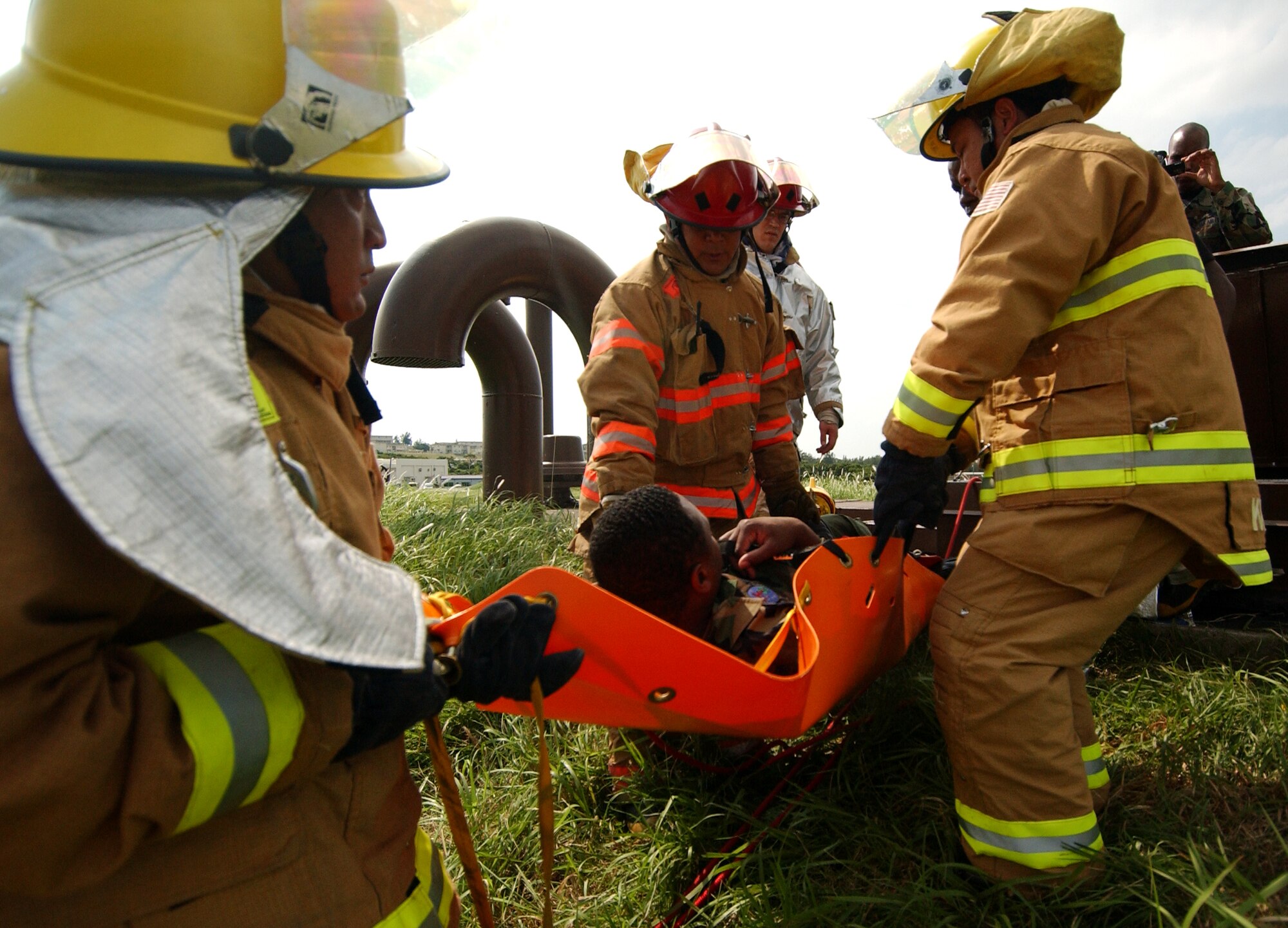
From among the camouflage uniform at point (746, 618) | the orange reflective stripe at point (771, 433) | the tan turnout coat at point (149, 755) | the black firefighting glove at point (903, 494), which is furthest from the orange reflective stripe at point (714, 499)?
the tan turnout coat at point (149, 755)

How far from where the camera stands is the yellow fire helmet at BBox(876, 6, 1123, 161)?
84.3 inches

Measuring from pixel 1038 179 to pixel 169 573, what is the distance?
1.99 metres

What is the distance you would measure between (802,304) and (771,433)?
201 cm

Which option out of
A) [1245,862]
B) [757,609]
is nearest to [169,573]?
[757,609]

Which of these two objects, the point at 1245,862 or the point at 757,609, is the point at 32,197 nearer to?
the point at 757,609

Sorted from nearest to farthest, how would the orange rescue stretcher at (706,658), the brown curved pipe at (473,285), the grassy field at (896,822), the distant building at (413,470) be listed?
the orange rescue stretcher at (706,658) → the grassy field at (896,822) → the brown curved pipe at (473,285) → the distant building at (413,470)

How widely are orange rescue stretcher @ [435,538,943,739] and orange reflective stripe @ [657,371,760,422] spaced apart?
1136 millimetres

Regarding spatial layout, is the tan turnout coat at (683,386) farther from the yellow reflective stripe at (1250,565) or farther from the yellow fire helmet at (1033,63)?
the yellow reflective stripe at (1250,565)

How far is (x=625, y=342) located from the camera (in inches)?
116

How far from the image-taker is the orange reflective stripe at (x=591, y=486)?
2.86m

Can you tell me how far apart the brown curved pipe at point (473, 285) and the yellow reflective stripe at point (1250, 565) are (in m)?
4.19

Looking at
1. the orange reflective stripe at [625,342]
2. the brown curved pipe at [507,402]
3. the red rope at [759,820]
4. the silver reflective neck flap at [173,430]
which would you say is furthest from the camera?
the brown curved pipe at [507,402]

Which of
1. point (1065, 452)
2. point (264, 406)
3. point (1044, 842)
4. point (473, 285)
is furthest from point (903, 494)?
point (473, 285)

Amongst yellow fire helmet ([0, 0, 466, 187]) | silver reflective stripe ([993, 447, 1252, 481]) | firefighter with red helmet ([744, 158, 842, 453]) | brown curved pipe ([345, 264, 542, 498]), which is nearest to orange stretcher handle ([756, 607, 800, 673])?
silver reflective stripe ([993, 447, 1252, 481])
